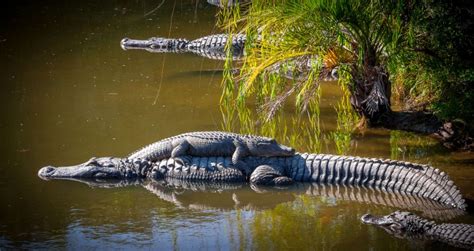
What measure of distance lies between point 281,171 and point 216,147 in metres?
0.68

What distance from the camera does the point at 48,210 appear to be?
8430mm

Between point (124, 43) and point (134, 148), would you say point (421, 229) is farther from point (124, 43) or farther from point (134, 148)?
point (124, 43)

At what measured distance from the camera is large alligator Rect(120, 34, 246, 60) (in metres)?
15.3

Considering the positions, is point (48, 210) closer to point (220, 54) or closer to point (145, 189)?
point (145, 189)

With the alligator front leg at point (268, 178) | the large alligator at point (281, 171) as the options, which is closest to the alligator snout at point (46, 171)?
the large alligator at point (281, 171)

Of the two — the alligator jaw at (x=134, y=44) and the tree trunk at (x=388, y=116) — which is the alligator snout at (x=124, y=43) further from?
the tree trunk at (x=388, y=116)

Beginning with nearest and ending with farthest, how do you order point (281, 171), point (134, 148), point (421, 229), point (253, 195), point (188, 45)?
1. point (421, 229)
2. point (253, 195)
3. point (281, 171)
4. point (134, 148)
5. point (188, 45)

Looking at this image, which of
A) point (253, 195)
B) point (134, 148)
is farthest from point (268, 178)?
point (134, 148)

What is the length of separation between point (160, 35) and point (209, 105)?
17.1 ft

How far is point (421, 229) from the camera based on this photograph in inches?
304

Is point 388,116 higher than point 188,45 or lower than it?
lower

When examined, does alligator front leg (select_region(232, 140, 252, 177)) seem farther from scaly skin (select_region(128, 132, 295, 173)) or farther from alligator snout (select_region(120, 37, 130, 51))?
alligator snout (select_region(120, 37, 130, 51))

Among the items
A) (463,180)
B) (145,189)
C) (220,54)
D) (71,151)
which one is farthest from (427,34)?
(220,54)

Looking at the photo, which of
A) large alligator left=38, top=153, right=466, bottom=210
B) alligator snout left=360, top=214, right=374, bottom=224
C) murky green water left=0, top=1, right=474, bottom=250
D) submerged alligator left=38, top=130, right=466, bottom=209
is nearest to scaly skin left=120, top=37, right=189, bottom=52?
murky green water left=0, top=1, right=474, bottom=250
